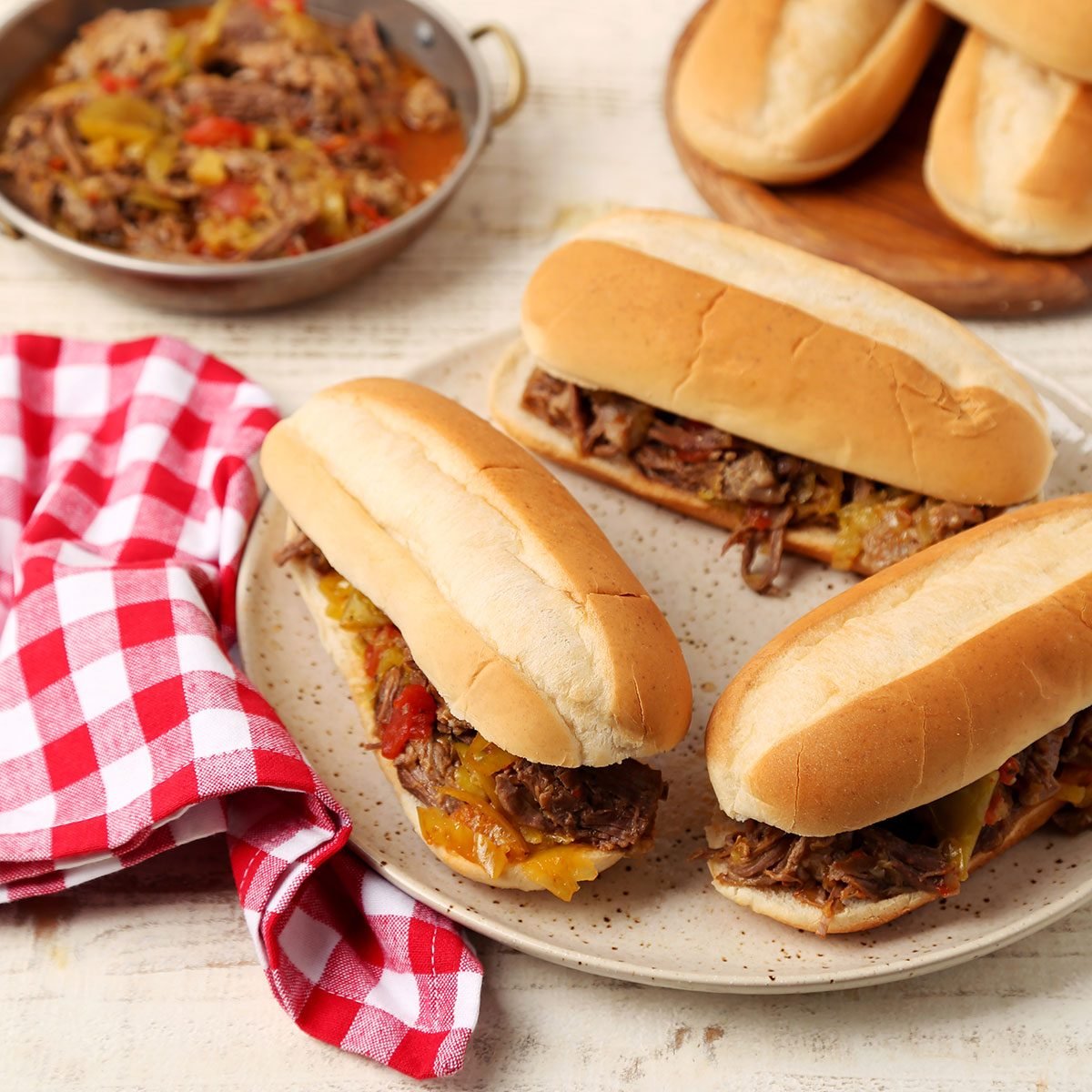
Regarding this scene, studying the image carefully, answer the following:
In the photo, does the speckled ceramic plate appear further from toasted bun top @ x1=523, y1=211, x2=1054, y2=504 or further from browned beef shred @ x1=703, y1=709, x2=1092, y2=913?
toasted bun top @ x1=523, y1=211, x2=1054, y2=504

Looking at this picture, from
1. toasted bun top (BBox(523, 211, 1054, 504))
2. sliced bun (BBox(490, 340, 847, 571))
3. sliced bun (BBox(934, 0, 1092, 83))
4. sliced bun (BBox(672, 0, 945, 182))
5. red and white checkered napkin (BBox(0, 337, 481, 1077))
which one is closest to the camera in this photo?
red and white checkered napkin (BBox(0, 337, 481, 1077))

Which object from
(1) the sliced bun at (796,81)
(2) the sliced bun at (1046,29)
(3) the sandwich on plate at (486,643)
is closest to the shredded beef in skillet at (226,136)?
(1) the sliced bun at (796,81)

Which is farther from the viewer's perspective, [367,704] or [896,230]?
[896,230]

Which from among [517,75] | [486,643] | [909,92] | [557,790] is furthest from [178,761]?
[909,92]

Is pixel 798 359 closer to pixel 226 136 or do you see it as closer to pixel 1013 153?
pixel 1013 153

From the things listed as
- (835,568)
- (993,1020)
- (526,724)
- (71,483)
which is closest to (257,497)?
(71,483)

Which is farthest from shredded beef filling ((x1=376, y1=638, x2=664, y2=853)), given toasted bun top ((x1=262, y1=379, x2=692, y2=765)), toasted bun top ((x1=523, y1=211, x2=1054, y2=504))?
toasted bun top ((x1=523, y1=211, x2=1054, y2=504))

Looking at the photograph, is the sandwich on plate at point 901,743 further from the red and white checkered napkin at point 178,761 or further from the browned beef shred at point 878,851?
the red and white checkered napkin at point 178,761
